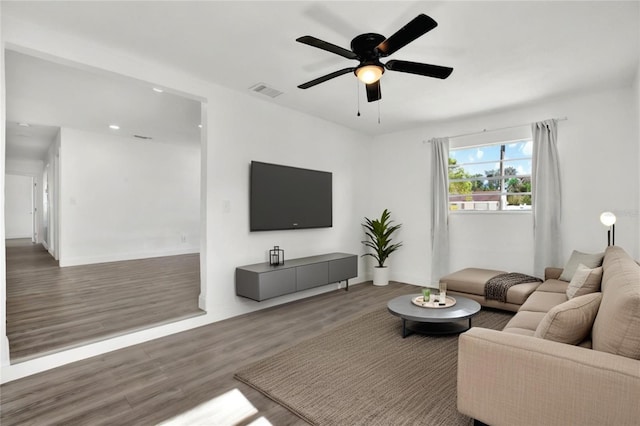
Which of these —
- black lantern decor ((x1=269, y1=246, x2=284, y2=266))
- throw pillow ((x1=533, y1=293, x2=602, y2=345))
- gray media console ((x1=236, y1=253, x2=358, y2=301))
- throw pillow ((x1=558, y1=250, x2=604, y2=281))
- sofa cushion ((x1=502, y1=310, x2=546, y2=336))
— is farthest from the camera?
black lantern decor ((x1=269, y1=246, x2=284, y2=266))

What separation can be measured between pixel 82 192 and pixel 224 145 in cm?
475

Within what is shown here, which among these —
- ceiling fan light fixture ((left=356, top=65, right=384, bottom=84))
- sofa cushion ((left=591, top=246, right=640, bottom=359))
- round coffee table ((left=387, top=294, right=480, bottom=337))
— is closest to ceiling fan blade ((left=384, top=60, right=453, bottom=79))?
ceiling fan light fixture ((left=356, top=65, right=384, bottom=84))

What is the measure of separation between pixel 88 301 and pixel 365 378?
3.74 m

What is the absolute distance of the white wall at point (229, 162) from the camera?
277 centimetres

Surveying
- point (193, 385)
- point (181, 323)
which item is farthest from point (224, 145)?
point (193, 385)

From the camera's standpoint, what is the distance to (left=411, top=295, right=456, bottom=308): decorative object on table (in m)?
3.23

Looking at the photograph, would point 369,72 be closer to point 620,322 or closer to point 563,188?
point 620,322

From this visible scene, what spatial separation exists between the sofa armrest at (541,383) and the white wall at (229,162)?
2872 mm

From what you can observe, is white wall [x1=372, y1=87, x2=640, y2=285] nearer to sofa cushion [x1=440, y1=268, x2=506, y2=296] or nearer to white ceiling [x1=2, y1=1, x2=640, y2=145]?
white ceiling [x1=2, y1=1, x2=640, y2=145]

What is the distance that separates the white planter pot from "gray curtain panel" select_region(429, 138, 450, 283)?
0.76m

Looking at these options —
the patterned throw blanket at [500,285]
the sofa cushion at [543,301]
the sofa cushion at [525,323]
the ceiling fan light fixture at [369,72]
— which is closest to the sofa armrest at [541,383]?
the sofa cushion at [525,323]

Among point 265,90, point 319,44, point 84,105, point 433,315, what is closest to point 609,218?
point 433,315

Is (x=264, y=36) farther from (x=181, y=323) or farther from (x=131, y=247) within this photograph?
(x=131, y=247)

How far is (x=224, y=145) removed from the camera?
3939 mm
